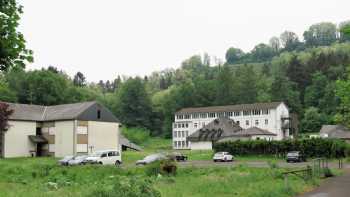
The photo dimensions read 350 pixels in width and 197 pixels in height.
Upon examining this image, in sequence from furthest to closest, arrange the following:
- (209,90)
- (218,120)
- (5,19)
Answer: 1. (209,90)
2. (218,120)
3. (5,19)

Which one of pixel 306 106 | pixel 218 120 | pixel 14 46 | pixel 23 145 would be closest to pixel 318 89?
pixel 306 106

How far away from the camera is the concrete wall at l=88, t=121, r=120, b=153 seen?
6588 centimetres

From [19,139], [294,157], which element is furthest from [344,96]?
[19,139]

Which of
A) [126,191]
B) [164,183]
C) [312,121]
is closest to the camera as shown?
[126,191]

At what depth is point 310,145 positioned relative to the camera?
180 ft

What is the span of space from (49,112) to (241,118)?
51.8 meters

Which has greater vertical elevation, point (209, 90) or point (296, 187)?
point (209, 90)

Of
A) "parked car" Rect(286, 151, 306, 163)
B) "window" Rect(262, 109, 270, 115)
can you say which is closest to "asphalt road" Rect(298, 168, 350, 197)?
"parked car" Rect(286, 151, 306, 163)

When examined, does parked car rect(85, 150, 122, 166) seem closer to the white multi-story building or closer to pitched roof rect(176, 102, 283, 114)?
the white multi-story building

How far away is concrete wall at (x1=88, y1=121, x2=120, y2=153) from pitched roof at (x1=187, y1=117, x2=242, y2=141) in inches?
1116

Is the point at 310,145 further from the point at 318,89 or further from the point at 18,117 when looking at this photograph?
the point at 318,89

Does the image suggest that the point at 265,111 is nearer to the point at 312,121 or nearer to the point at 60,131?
the point at 312,121

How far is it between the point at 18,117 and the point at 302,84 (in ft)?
314

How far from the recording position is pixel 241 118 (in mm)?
109625
